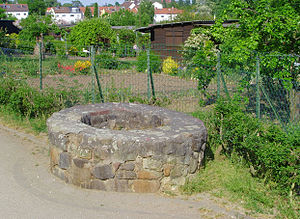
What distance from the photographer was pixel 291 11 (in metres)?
7.40

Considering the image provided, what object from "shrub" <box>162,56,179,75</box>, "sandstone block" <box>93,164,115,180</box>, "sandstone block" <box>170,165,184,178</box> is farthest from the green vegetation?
"shrub" <box>162,56,179,75</box>

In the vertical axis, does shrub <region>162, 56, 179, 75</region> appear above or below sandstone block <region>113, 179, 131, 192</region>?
above

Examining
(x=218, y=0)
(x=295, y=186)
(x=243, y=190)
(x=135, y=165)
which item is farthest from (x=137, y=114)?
(x=218, y=0)

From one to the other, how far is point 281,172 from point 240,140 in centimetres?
116

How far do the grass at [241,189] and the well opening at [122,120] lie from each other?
1358 mm

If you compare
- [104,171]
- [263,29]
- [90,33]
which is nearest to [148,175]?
[104,171]

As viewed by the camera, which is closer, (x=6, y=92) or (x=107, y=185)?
(x=107, y=185)

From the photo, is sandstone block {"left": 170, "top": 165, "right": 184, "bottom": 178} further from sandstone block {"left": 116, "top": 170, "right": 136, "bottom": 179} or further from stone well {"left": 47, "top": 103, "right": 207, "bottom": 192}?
sandstone block {"left": 116, "top": 170, "right": 136, "bottom": 179}

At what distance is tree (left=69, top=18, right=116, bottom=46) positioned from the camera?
28.0m

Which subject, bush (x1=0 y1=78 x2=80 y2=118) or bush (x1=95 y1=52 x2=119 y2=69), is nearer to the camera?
bush (x1=0 y1=78 x2=80 y2=118)

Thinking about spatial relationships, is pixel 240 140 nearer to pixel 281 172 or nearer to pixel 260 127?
pixel 260 127

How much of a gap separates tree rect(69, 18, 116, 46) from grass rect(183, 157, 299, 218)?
2297cm

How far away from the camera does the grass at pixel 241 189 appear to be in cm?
478

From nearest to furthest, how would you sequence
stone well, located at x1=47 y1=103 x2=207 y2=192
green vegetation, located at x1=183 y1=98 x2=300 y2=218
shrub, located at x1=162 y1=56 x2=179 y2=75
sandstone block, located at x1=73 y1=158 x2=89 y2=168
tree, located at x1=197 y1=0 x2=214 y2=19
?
green vegetation, located at x1=183 y1=98 x2=300 y2=218 < stone well, located at x1=47 y1=103 x2=207 y2=192 < sandstone block, located at x1=73 y1=158 x2=89 y2=168 < shrub, located at x1=162 y1=56 x2=179 y2=75 < tree, located at x1=197 y1=0 x2=214 y2=19
